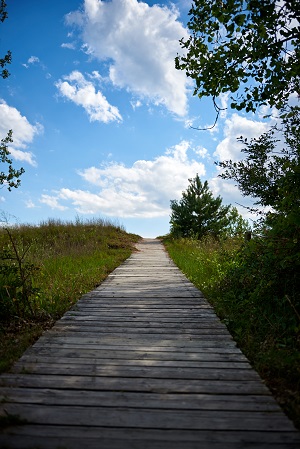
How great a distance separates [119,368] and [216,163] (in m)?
6.57

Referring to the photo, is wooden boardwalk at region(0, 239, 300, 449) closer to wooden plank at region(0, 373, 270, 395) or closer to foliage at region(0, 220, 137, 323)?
wooden plank at region(0, 373, 270, 395)

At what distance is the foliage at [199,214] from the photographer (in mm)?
21152

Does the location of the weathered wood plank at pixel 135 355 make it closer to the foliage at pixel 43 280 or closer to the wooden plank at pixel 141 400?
the wooden plank at pixel 141 400

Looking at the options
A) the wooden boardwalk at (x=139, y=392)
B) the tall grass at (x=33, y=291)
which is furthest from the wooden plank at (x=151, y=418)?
the tall grass at (x=33, y=291)

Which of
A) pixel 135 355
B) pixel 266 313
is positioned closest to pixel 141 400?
pixel 135 355

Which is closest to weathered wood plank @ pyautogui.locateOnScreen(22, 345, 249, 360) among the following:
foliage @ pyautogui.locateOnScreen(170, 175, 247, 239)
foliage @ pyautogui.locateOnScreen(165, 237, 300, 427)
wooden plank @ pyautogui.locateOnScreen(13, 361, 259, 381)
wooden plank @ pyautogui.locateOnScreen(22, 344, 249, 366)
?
wooden plank @ pyautogui.locateOnScreen(22, 344, 249, 366)

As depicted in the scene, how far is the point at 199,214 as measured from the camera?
21.2 meters

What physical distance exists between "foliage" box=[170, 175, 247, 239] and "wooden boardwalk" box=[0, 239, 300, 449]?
1685cm

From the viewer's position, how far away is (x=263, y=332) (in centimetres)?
409

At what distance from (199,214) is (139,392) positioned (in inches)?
749

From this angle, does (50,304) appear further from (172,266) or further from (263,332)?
(172,266)

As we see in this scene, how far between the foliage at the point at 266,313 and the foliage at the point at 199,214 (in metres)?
14.2

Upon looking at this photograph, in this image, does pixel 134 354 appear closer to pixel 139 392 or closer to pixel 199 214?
pixel 139 392

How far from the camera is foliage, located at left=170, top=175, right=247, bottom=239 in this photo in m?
21.2
